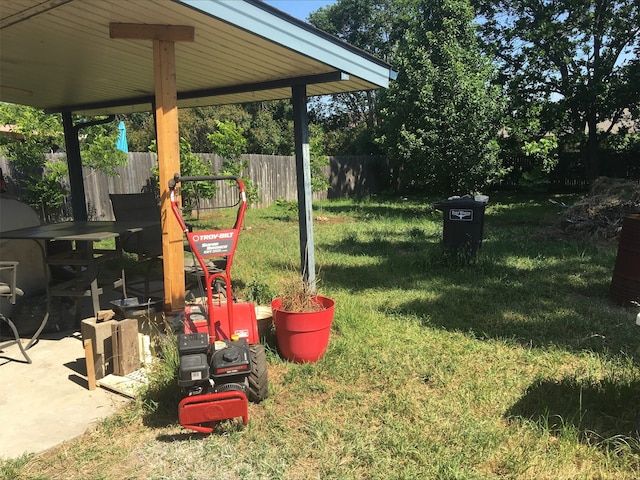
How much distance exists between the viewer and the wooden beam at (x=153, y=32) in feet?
10.9

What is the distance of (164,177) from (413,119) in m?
9.83

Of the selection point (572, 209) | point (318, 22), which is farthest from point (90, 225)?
point (318, 22)

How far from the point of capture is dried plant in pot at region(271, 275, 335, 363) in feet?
11.1

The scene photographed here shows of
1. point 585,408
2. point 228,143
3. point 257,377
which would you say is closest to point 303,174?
point 257,377

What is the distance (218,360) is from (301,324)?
874mm

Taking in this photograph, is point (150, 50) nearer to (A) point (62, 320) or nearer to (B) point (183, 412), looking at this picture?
(A) point (62, 320)

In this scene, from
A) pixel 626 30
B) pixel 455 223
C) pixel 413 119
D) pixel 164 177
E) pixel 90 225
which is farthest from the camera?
pixel 626 30

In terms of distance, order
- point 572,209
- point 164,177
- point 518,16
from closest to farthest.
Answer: point 164,177 < point 572,209 < point 518,16

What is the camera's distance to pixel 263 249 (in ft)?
25.0

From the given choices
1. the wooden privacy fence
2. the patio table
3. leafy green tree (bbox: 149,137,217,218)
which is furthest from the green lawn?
the wooden privacy fence

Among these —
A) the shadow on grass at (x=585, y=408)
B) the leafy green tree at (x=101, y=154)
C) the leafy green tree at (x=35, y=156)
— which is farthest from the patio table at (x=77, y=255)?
the leafy green tree at (x=101, y=154)

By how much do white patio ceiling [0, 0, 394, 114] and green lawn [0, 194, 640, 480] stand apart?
220cm

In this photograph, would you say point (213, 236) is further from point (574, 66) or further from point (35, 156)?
point (574, 66)

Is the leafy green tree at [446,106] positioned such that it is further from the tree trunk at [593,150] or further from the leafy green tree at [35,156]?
the leafy green tree at [35,156]
